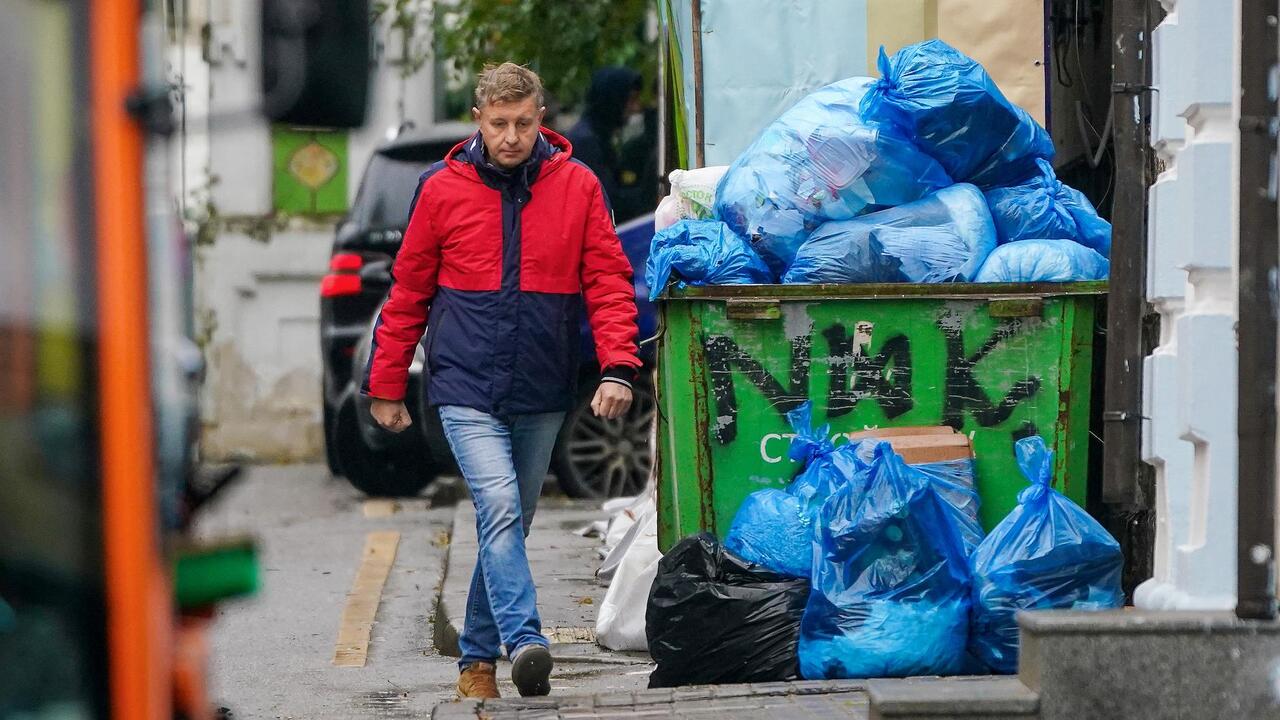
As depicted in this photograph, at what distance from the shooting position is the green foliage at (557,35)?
1320cm

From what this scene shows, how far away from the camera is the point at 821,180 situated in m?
5.96

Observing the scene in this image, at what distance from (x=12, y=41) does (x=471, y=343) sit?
3.07 meters

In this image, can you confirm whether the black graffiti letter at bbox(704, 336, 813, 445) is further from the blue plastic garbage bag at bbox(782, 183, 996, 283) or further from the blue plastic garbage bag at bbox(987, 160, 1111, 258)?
the blue plastic garbage bag at bbox(987, 160, 1111, 258)

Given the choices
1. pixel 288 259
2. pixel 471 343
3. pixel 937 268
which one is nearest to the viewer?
pixel 471 343

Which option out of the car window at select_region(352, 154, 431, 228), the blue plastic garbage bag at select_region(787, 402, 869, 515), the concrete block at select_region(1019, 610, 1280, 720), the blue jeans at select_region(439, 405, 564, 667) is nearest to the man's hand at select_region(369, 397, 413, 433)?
the blue jeans at select_region(439, 405, 564, 667)

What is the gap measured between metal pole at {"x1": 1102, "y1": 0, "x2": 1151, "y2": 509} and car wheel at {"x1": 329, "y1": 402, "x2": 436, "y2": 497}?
23.8 ft

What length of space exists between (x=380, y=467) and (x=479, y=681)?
6909mm

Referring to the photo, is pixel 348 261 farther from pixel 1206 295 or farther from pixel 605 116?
pixel 1206 295

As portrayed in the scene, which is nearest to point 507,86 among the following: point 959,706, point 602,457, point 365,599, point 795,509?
point 795,509

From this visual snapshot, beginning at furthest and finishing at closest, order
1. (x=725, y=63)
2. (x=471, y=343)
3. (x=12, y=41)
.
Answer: (x=725, y=63)
(x=471, y=343)
(x=12, y=41)

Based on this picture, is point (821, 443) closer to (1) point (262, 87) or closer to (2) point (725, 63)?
(2) point (725, 63)


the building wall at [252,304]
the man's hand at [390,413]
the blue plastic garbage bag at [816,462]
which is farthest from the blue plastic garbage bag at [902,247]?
the building wall at [252,304]

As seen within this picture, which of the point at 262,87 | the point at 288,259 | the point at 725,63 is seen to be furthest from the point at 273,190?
the point at 262,87

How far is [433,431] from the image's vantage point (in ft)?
32.9
